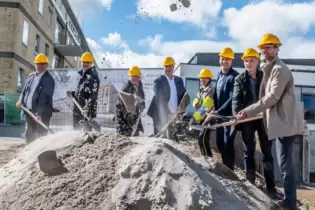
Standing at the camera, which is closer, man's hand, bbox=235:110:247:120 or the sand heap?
the sand heap

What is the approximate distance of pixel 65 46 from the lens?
1230 inches

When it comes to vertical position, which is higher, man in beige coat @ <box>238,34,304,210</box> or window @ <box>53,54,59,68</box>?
window @ <box>53,54,59,68</box>


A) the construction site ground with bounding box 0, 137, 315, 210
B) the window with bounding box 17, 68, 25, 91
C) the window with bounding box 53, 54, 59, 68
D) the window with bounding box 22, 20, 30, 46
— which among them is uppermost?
the window with bounding box 22, 20, 30, 46

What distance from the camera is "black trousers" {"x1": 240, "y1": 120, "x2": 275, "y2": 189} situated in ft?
13.6

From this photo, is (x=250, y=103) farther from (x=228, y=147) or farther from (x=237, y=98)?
(x=228, y=147)

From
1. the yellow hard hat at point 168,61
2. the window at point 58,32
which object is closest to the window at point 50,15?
the window at point 58,32

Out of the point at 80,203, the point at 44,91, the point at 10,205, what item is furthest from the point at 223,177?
the point at 44,91

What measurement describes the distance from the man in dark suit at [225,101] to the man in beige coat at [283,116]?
92 centimetres

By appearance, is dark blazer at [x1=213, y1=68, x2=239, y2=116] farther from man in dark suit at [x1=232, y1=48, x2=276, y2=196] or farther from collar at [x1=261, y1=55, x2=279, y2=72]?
collar at [x1=261, y1=55, x2=279, y2=72]

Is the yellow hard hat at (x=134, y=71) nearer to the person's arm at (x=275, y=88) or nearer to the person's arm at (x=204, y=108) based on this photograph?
the person's arm at (x=204, y=108)

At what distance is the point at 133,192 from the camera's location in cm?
274

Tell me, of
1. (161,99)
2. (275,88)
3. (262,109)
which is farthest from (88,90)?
(275,88)

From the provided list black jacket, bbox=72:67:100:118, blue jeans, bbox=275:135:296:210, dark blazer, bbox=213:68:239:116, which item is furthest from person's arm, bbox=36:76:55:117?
blue jeans, bbox=275:135:296:210

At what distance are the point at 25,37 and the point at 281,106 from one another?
74.5ft
